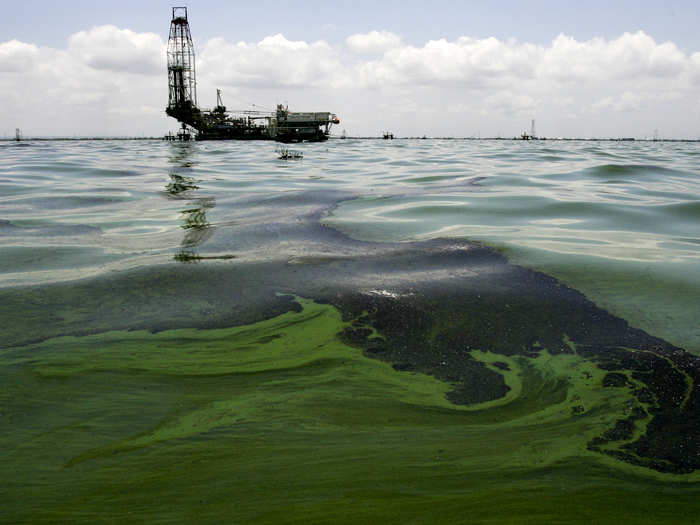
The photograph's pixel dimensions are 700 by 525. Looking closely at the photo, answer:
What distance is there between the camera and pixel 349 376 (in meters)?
2.03

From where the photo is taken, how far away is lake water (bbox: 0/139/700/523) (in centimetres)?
132

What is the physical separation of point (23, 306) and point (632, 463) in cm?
322

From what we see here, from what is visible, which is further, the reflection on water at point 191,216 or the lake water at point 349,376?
the reflection on water at point 191,216

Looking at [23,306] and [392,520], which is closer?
[392,520]

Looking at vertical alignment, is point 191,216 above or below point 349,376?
above

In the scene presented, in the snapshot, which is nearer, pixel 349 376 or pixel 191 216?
pixel 349 376

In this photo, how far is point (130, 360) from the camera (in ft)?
6.82

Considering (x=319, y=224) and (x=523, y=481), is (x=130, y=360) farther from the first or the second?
(x=319, y=224)

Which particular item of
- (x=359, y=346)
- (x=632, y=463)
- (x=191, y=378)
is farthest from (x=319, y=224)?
(x=632, y=463)

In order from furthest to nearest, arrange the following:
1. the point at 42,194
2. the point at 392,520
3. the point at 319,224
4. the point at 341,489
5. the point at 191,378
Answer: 1. the point at 42,194
2. the point at 319,224
3. the point at 191,378
4. the point at 341,489
5. the point at 392,520

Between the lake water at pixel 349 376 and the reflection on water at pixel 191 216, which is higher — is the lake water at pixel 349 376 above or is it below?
below

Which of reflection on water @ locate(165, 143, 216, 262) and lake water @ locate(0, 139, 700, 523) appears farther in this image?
reflection on water @ locate(165, 143, 216, 262)

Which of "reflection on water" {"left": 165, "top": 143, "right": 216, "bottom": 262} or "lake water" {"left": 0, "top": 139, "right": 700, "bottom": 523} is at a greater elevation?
"reflection on water" {"left": 165, "top": 143, "right": 216, "bottom": 262}

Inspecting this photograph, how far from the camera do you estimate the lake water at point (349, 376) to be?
4.33ft
